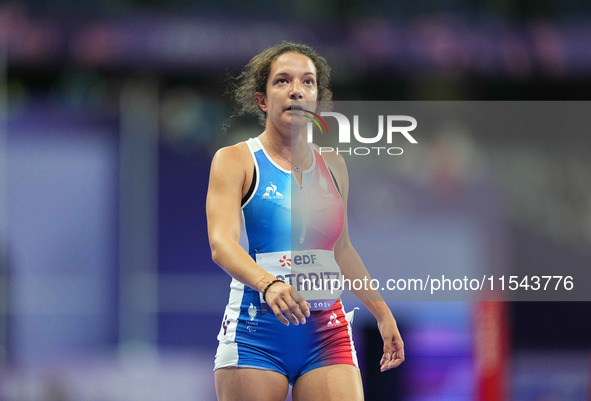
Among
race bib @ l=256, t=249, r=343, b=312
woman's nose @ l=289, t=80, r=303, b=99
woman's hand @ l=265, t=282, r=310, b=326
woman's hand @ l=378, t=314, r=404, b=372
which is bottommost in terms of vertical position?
woman's hand @ l=378, t=314, r=404, b=372

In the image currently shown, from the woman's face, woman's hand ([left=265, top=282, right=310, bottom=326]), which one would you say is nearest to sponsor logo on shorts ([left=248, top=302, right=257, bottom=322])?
woman's hand ([left=265, top=282, right=310, bottom=326])

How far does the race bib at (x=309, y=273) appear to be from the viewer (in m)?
2.43

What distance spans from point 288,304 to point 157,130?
4552 mm

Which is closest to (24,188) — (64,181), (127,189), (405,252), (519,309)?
(64,181)

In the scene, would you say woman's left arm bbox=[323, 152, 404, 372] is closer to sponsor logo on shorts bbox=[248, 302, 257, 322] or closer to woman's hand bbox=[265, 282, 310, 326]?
sponsor logo on shorts bbox=[248, 302, 257, 322]

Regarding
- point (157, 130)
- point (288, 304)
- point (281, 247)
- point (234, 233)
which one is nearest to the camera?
point (288, 304)

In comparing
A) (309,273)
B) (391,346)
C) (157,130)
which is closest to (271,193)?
(309,273)

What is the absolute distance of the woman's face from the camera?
2541mm

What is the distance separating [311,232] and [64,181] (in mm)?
4355

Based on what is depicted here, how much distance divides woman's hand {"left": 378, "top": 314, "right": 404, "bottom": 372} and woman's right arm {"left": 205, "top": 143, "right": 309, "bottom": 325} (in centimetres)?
63

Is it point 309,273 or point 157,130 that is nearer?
point 309,273

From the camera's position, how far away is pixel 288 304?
2.01m

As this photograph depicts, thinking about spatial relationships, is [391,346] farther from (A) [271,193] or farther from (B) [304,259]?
(A) [271,193]

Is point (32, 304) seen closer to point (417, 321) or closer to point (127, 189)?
point (127, 189)
